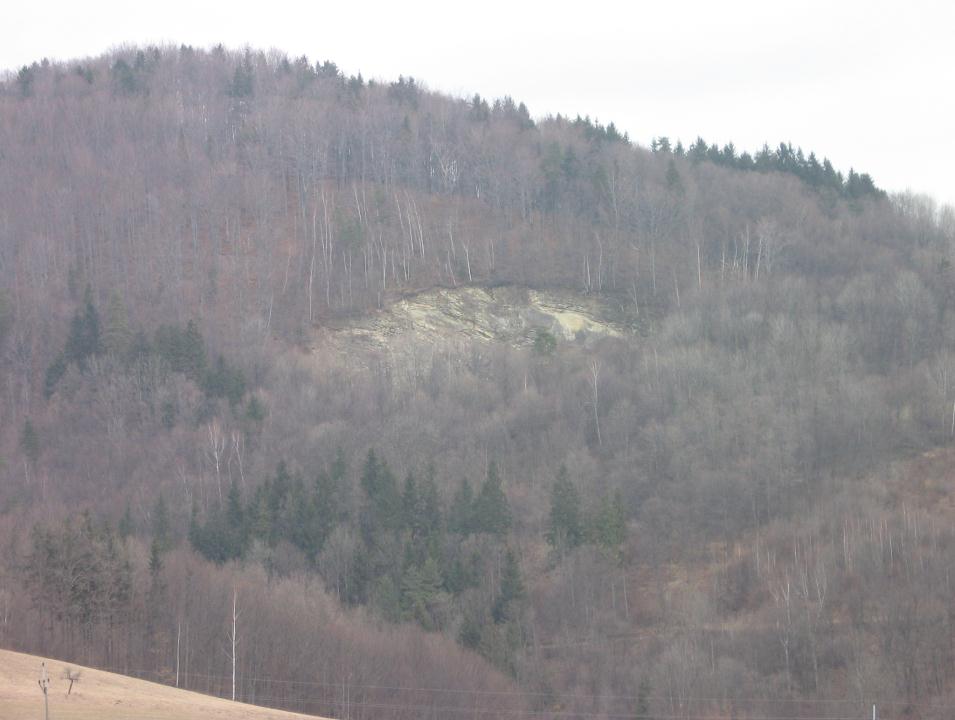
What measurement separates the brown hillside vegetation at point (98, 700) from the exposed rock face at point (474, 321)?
187 ft

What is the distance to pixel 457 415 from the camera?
89312mm

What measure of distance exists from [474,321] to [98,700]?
2561 inches

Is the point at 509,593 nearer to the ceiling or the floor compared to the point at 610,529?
nearer to the floor

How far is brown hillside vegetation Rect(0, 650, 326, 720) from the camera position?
40.4m

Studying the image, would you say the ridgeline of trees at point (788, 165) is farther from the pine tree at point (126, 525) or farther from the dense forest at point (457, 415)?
the pine tree at point (126, 525)

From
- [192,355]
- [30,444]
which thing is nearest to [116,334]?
[192,355]

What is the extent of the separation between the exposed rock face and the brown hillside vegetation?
187 ft

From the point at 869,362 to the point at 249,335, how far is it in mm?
45721

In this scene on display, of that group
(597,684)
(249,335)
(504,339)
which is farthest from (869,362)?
(249,335)

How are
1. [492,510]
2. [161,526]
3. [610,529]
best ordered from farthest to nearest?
[492,510] → [161,526] → [610,529]

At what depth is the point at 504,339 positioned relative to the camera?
341ft

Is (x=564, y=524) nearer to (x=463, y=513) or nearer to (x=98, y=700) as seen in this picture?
(x=463, y=513)

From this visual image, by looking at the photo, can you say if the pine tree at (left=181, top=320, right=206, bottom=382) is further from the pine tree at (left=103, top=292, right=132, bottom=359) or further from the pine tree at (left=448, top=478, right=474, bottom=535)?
the pine tree at (left=448, top=478, right=474, bottom=535)

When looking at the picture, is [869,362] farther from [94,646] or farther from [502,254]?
[94,646]
